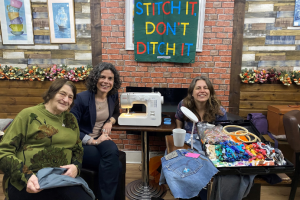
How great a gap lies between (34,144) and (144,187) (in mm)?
1319

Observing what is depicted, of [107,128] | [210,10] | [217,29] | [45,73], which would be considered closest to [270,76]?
[217,29]

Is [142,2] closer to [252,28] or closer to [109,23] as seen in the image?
[109,23]

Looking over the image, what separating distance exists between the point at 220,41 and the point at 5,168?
2552 mm

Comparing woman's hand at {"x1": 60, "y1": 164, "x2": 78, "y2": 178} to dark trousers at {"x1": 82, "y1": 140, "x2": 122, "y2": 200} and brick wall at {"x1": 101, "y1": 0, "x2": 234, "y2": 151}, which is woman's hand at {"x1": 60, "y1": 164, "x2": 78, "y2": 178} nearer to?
dark trousers at {"x1": 82, "y1": 140, "x2": 122, "y2": 200}

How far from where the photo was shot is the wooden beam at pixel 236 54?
2.42 m

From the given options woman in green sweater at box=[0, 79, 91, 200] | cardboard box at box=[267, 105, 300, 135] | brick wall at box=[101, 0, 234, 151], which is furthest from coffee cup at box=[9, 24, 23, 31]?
cardboard box at box=[267, 105, 300, 135]

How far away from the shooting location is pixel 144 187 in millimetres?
2102

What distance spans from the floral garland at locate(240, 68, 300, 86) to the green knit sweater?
224 cm

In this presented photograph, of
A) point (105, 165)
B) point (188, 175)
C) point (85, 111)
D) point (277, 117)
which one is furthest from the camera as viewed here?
point (277, 117)

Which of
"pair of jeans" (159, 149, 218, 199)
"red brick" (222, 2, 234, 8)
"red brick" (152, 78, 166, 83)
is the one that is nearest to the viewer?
"pair of jeans" (159, 149, 218, 199)

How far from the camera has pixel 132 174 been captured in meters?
2.49

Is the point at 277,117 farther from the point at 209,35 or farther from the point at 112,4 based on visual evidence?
the point at 112,4

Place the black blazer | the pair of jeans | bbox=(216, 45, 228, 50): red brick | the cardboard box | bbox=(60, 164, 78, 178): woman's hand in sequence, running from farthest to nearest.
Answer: bbox=(216, 45, 228, 50): red brick
the cardboard box
the black blazer
bbox=(60, 164, 78, 178): woman's hand
the pair of jeans

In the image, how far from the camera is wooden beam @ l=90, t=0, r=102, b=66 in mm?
2490
